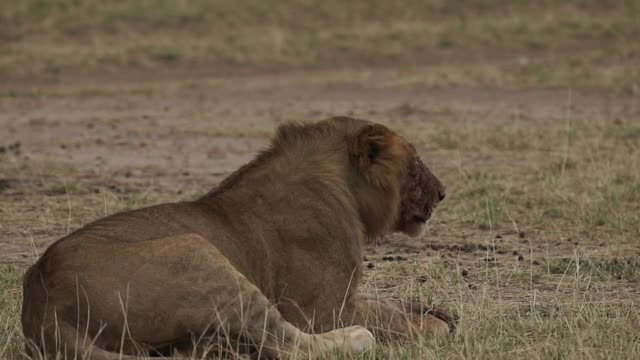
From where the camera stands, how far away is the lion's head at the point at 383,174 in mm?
5781

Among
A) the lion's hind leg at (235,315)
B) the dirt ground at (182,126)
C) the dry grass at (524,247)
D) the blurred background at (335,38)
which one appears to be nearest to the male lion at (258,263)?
the lion's hind leg at (235,315)

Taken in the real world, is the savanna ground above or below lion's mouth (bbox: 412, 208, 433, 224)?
below

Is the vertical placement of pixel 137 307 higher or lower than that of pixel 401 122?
higher

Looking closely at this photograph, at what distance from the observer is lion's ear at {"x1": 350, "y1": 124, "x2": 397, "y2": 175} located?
5.77m

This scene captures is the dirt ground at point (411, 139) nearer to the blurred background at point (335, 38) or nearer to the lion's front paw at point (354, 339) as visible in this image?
the blurred background at point (335, 38)

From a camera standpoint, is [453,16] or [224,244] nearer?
[224,244]

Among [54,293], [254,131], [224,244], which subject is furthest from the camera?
[254,131]

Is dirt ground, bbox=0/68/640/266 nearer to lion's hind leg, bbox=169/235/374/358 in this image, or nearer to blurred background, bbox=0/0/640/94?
blurred background, bbox=0/0/640/94

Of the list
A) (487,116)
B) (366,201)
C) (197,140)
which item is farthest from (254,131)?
(366,201)

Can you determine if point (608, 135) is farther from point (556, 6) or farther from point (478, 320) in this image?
point (556, 6)

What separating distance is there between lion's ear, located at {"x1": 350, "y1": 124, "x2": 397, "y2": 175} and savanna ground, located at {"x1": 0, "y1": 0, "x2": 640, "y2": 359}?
68 centimetres

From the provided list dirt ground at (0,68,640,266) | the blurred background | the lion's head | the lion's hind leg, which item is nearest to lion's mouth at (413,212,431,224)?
the lion's head

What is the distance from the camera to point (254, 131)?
12695 mm

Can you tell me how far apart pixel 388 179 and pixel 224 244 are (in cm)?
78
